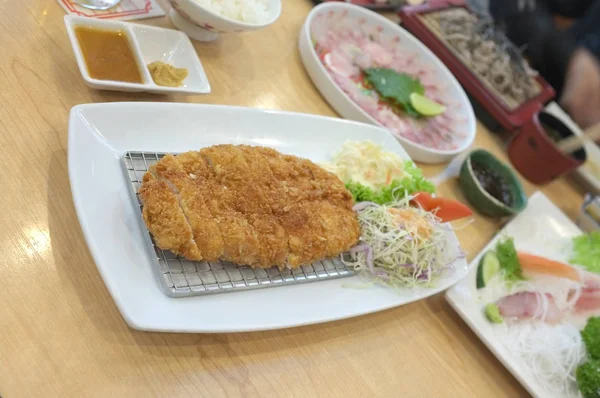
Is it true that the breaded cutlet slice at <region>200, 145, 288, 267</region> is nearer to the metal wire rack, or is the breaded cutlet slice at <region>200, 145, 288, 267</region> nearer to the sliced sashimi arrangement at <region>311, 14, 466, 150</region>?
the metal wire rack

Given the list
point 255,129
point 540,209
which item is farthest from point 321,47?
point 540,209

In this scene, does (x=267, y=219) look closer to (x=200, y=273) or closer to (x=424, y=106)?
(x=200, y=273)

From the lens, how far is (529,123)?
3.33 m

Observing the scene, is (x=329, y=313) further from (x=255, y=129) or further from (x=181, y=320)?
(x=255, y=129)

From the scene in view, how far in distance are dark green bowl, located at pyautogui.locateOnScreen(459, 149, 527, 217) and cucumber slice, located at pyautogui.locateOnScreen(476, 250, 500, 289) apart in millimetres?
361

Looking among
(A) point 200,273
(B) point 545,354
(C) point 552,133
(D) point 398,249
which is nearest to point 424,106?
(C) point 552,133

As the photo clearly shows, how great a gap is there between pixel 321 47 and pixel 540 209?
1756mm

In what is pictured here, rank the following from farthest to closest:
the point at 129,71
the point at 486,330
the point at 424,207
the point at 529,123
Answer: the point at 529,123
the point at 424,207
the point at 486,330
the point at 129,71

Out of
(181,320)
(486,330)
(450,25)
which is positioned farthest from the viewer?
(450,25)

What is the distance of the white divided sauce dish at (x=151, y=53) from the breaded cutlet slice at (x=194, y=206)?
447 mm

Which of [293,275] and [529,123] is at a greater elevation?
[293,275]

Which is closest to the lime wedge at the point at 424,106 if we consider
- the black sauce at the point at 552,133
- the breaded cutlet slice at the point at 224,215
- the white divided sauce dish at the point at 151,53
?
the black sauce at the point at 552,133

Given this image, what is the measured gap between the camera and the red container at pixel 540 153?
3.28m

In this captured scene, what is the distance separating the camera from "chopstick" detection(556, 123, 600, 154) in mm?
3264
